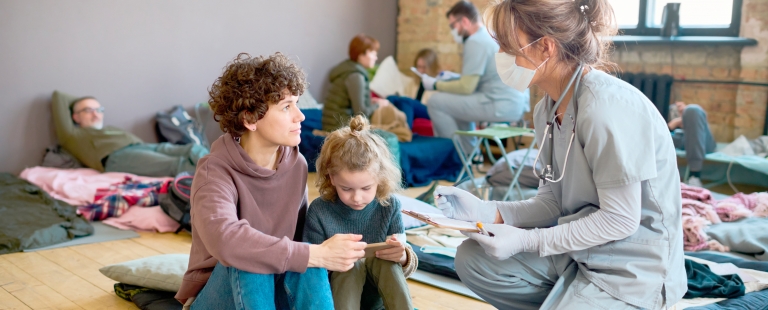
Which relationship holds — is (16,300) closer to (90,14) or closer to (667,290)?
(667,290)

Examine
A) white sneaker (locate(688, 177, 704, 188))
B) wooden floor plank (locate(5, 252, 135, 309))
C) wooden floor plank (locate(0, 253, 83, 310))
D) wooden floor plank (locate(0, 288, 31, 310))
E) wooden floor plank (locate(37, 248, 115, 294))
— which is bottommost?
white sneaker (locate(688, 177, 704, 188))

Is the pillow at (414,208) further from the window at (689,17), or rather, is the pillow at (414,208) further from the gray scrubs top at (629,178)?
the window at (689,17)

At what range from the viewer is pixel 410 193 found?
4.80 metres

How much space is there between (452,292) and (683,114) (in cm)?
262

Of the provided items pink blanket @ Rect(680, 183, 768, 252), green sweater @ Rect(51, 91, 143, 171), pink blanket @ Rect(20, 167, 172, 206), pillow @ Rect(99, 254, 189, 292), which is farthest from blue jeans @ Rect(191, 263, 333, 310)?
green sweater @ Rect(51, 91, 143, 171)

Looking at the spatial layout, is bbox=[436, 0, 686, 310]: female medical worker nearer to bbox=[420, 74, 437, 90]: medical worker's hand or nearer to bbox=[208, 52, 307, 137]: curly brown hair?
bbox=[208, 52, 307, 137]: curly brown hair

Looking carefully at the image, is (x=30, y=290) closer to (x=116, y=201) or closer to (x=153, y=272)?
(x=153, y=272)

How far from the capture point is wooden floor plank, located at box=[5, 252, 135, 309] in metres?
2.60

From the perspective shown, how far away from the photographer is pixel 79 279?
2871 millimetres

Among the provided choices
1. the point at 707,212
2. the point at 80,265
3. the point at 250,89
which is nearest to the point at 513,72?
the point at 250,89

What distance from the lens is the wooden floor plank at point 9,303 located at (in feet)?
8.28

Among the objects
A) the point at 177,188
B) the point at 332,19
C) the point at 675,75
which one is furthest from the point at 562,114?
the point at 332,19

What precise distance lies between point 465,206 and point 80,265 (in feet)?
6.30

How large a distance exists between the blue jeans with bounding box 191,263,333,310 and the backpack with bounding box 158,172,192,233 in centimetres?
169
